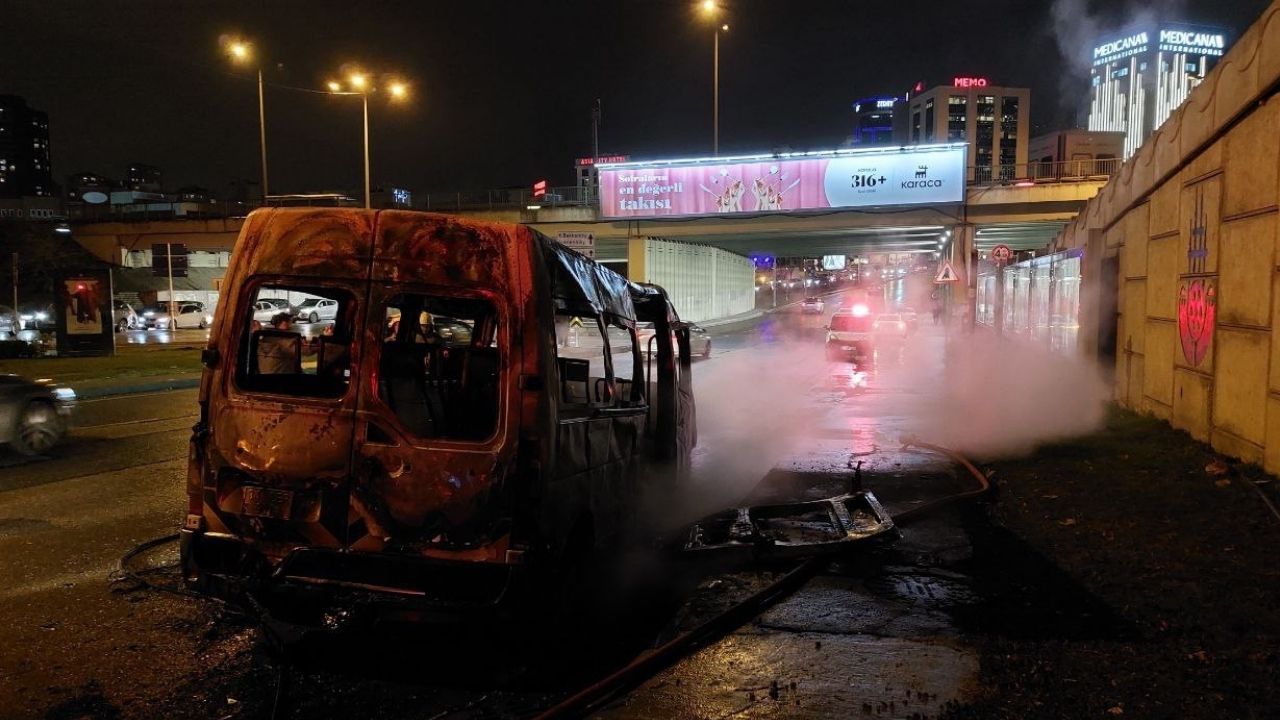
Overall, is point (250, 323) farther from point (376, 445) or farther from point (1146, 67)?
point (1146, 67)

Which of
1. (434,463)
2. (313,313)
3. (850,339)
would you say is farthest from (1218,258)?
(313,313)

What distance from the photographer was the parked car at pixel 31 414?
9.81 meters

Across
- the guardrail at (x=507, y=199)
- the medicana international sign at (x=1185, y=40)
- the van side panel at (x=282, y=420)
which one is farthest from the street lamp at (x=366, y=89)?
the medicana international sign at (x=1185, y=40)

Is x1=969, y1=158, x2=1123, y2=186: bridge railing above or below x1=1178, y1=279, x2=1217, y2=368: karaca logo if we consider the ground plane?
above

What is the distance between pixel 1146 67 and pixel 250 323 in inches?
8470

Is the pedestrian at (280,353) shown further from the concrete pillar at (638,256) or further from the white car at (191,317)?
the white car at (191,317)

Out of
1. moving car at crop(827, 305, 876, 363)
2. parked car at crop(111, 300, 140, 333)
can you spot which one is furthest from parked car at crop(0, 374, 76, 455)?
parked car at crop(111, 300, 140, 333)

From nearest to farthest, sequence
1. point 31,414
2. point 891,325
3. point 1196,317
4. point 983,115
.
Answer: point 1196,317, point 31,414, point 891,325, point 983,115

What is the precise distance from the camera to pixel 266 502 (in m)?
4.12

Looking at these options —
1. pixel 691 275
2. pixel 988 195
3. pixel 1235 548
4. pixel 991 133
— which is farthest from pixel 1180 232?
pixel 991 133

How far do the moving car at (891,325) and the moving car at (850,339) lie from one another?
23.1 ft

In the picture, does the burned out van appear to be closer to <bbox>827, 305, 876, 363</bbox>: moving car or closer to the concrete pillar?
<bbox>827, 305, 876, 363</bbox>: moving car

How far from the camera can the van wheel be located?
10008 millimetres

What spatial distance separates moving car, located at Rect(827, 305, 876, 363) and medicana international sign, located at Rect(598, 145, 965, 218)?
9565mm
